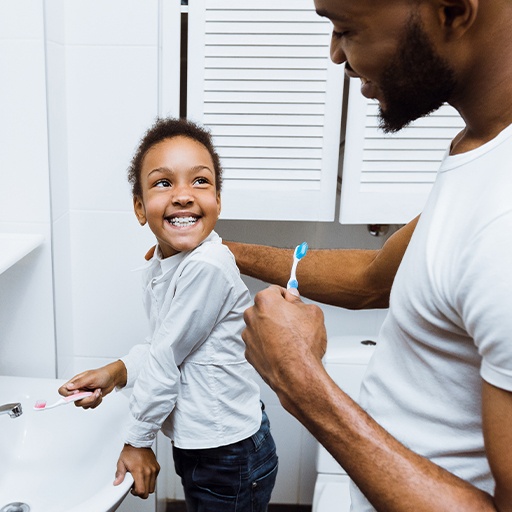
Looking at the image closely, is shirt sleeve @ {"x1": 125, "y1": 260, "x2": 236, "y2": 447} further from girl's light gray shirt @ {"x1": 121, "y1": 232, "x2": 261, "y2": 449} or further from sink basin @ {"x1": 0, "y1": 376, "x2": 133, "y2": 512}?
sink basin @ {"x1": 0, "y1": 376, "x2": 133, "y2": 512}

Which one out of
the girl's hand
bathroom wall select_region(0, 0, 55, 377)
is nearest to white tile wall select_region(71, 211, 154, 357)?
bathroom wall select_region(0, 0, 55, 377)

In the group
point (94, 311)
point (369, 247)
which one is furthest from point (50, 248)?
point (369, 247)

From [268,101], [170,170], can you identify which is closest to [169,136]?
[170,170]

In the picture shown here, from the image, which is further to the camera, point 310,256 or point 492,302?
point 310,256

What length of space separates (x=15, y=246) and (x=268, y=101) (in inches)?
25.3

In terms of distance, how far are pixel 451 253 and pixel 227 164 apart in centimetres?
83

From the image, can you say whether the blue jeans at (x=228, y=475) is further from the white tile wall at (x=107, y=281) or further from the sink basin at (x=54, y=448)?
the white tile wall at (x=107, y=281)

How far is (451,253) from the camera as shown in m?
0.57

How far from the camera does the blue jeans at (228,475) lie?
1024 millimetres

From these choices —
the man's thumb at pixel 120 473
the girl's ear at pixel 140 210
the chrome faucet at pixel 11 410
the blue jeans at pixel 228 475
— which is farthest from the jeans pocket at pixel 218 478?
the girl's ear at pixel 140 210

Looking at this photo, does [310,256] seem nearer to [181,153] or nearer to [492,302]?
[181,153]

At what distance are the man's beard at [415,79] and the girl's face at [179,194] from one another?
1.31ft

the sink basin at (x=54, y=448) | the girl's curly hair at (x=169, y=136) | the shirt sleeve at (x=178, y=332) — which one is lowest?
the sink basin at (x=54, y=448)

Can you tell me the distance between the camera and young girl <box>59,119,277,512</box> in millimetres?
960
